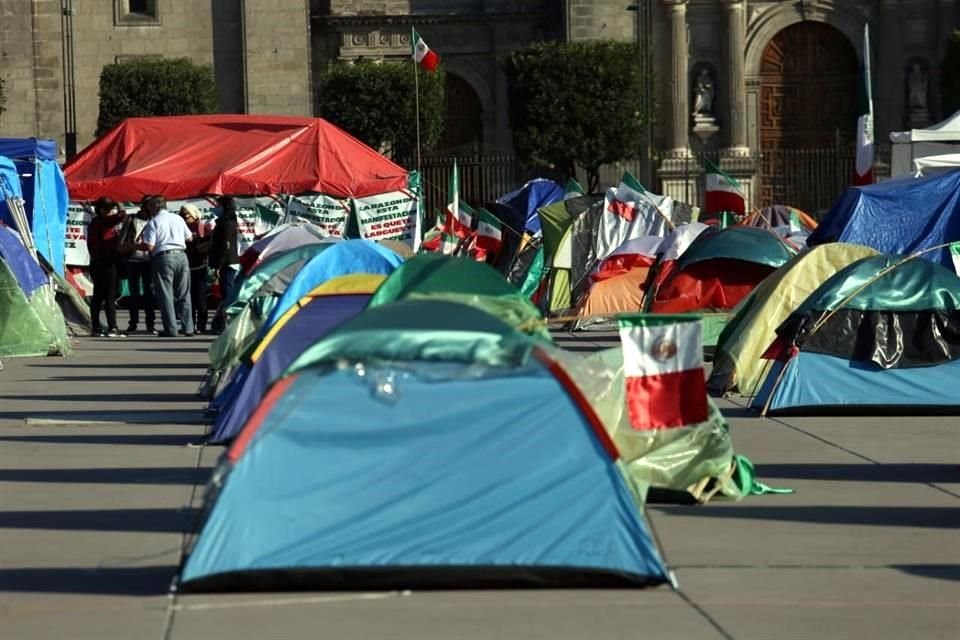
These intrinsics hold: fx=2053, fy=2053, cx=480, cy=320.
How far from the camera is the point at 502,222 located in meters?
32.3

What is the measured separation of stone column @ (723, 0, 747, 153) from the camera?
47.8 meters

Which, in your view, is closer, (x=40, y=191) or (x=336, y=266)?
(x=336, y=266)

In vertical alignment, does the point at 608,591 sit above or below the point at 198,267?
below

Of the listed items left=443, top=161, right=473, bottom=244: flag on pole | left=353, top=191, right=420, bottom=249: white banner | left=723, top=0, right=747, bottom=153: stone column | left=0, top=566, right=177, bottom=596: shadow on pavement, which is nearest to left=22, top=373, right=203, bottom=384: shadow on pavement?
left=0, top=566, right=177, bottom=596: shadow on pavement

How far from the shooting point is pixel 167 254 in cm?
2586

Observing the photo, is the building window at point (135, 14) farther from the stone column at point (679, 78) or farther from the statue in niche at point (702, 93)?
the statue in niche at point (702, 93)

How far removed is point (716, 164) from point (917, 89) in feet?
16.3

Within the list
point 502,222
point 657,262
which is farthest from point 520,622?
point 502,222

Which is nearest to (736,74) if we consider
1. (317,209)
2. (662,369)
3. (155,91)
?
(155,91)

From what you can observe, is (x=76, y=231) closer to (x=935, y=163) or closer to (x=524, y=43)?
(x=935, y=163)

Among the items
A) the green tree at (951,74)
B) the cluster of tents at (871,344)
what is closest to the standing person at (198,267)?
the cluster of tents at (871,344)

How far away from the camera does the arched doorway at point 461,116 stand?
164 ft

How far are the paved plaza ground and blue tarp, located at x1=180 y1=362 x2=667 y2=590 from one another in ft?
0.51

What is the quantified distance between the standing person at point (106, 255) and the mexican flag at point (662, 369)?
16746 mm
